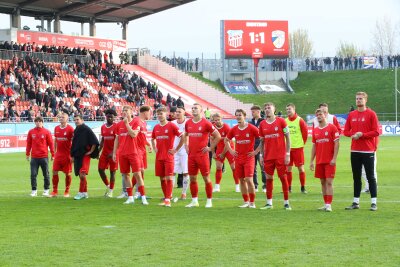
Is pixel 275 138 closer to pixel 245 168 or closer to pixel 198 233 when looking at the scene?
pixel 245 168

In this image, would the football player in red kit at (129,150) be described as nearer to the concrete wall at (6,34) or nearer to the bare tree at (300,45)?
the concrete wall at (6,34)

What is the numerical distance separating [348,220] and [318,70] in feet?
264

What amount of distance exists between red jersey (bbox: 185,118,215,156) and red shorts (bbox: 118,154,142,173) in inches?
54.9

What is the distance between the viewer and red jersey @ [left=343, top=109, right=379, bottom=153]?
15.6 m

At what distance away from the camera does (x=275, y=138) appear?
16000mm

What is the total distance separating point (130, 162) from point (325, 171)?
14.4 ft

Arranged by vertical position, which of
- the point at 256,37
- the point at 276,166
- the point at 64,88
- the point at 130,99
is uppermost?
the point at 256,37

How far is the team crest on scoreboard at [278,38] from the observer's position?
78062 millimetres

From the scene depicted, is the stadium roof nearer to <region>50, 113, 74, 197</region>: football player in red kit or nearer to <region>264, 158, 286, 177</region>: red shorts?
<region>50, 113, 74, 197</region>: football player in red kit

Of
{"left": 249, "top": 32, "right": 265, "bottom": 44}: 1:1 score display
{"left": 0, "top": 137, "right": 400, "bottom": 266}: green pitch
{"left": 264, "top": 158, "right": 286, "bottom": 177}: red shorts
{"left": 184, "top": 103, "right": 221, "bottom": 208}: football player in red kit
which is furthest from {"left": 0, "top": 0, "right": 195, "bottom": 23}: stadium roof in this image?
{"left": 264, "top": 158, "right": 286, "bottom": 177}: red shorts

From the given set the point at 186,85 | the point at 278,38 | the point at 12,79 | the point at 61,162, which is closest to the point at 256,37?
the point at 278,38

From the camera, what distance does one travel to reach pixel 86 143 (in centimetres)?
1909

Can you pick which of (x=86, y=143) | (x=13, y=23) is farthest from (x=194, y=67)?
(x=86, y=143)

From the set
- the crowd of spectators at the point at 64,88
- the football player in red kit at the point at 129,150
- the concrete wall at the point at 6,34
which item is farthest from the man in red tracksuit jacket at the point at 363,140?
the concrete wall at the point at 6,34
